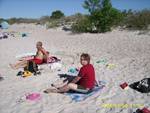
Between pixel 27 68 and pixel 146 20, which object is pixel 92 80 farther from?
pixel 146 20

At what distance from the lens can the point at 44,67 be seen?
9133 millimetres

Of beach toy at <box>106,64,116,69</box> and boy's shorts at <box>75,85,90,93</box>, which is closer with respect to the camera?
boy's shorts at <box>75,85,90,93</box>

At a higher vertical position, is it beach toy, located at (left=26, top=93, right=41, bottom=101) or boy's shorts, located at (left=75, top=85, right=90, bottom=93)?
boy's shorts, located at (left=75, top=85, right=90, bottom=93)

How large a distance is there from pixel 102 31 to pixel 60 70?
10901 millimetres

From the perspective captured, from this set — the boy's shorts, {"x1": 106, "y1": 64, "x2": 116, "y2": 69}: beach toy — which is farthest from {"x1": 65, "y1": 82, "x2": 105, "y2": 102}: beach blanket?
{"x1": 106, "y1": 64, "x2": 116, "y2": 69}: beach toy

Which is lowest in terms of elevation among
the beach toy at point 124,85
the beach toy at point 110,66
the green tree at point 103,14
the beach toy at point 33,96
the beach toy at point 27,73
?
the beach toy at point 33,96

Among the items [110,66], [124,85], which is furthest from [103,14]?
[124,85]

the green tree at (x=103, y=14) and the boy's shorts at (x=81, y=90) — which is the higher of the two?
the green tree at (x=103, y=14)

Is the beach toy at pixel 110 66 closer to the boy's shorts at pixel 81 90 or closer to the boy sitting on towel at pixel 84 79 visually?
the boy sitting on towel at pixel 84 79

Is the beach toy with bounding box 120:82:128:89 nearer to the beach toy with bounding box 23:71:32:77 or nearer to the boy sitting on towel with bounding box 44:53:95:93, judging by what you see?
the boy sitting on towel with bounding box 44:53:95:93

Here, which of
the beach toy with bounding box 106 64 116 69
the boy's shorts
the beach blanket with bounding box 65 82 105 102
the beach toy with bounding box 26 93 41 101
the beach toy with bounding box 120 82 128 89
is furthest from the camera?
the beach toy with bounding box 106 64 116 69

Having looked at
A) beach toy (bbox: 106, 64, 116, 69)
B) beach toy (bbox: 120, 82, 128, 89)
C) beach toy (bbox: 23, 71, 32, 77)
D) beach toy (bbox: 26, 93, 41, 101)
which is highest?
beach toy (bbox: 106, 64, 116, 69)

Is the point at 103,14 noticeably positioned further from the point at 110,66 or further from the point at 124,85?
the point at 124,85

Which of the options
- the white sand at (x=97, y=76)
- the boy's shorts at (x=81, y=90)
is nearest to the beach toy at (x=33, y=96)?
the white sand at (x=97, y=76)
